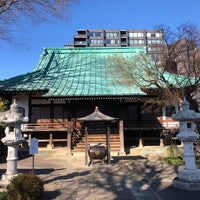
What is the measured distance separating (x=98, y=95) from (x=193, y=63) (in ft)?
23.0

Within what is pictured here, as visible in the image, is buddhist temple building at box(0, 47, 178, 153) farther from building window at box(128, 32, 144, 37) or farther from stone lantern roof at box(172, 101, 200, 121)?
building window at box(128, 32, 144, 37)

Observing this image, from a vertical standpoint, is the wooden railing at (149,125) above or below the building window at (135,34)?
below

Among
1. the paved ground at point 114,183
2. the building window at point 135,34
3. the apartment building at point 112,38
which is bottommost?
the paved ground at point 114,183

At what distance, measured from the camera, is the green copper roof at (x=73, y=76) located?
19.2 m

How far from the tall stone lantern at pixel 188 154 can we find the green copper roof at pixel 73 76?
30.1 feet

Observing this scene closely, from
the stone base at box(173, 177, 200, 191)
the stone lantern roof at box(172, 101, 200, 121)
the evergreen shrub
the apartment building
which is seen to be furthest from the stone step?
the apartment building

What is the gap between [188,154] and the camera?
30.1ft

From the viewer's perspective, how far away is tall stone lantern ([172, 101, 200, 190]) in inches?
338

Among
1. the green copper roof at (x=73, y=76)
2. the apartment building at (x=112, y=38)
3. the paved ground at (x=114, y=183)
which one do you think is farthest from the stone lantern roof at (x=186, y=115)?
the apartment building at (x=112, y=38)

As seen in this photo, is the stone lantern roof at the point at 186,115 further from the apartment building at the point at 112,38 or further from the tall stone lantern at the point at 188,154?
the apartment building at the point at 112,38

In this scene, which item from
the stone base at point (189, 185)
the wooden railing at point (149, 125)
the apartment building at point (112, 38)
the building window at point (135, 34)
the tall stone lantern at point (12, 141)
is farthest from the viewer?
the building window at point (135, 34)

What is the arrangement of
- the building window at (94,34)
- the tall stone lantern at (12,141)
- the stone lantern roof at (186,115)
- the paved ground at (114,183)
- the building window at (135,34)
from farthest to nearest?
the building window at (135,34), the building window at (94,34), the stone lantern roof at (186,115), the tall stone lantern at (12,141), the paved ground at (114,183)

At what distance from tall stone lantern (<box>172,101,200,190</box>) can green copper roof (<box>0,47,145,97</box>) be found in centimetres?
916

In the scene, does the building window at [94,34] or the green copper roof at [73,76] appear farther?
the building window at [94,34]
